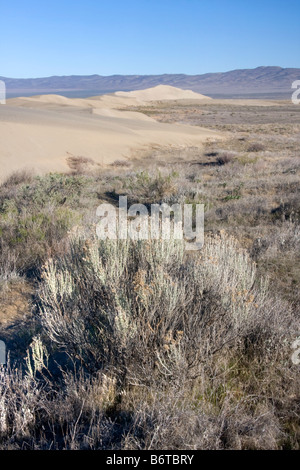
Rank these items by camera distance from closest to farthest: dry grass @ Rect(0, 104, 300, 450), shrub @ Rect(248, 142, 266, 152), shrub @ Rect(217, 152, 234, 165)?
dry grass @ Rect(0, 104, 300, 450) → shrub @ Rect(217, 152, 234, 165) → shrub @ Rect(248, 142, 266, 152)

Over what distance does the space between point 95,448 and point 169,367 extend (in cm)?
73

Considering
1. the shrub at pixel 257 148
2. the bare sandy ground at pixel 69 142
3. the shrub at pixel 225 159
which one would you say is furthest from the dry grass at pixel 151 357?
the shrub at pixel 257 148

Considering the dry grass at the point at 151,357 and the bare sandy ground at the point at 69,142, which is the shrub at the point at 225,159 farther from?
the dry grass at the point at 151,357

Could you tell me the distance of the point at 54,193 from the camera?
8.15 meters

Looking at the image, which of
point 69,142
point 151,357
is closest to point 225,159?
point 69,142

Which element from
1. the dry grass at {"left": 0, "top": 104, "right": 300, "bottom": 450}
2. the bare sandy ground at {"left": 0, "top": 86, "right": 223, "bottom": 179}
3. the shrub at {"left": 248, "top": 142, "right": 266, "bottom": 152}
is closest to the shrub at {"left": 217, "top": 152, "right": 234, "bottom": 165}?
the shrub at {"left": 248, "top": 142, "right": 266, "bottom": 152}

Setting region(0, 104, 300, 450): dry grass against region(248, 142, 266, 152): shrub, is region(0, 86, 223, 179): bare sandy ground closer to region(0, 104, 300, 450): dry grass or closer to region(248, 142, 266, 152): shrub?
region(248, 142, 266, 152): shrub

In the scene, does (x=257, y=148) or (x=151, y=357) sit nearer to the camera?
(x=151, y=357)

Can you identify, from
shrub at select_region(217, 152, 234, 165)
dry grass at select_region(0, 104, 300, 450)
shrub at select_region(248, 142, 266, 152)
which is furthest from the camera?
shrub at select_region(248, 142, 266, 152)

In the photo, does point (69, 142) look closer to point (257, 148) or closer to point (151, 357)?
point (257, 148)

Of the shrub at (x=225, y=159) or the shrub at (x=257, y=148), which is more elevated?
the shrub at (x=257, y=148)

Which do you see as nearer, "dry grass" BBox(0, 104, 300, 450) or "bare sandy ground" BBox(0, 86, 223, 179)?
"dry grass" BBox(0, 104, 300, 450)

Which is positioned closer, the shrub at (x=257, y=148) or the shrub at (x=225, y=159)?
the shrub at (x=225, y=159)

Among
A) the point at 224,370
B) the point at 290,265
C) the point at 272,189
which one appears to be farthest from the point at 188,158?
the point at 224,370
